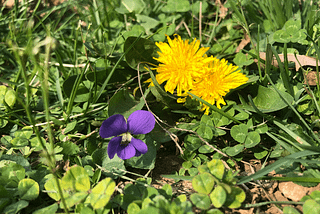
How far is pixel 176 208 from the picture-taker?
1.32 metres

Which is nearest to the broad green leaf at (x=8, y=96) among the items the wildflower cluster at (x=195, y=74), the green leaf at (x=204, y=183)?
the wildflower cluster at (x=195, y=74)

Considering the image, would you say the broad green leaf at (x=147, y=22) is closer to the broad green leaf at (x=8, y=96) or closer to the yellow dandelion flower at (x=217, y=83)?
the yellow dandelion flower at (x=217, y=83)

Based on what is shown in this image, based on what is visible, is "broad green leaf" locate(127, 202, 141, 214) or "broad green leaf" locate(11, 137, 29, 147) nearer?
"broad green leaf" locate(127, 202, 141, 214)

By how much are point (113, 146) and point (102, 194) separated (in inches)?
12.4

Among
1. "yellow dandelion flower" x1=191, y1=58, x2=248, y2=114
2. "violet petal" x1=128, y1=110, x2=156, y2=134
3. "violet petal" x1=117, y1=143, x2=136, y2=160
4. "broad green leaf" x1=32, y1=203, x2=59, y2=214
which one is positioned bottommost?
"broad green leaf" x1=32, y1=203, x2=59, y2=214

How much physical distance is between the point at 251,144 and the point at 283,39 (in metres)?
1.05

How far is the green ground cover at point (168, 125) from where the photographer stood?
4.82 feet

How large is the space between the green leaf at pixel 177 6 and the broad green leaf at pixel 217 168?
6.03 ft

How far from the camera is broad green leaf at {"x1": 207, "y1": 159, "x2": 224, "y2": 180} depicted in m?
1.52

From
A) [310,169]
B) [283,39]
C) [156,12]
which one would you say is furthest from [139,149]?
[156,12]

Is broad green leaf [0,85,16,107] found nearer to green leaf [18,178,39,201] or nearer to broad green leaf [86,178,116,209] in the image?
green leaf [18,178,39,201]

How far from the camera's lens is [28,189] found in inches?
61.1

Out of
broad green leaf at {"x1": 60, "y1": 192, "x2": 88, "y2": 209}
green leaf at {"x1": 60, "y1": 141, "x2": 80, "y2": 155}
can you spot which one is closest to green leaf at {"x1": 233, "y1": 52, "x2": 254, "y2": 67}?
green leaf at {"x1": 60, "y1": 141, "x2": 80, "y2": 155}

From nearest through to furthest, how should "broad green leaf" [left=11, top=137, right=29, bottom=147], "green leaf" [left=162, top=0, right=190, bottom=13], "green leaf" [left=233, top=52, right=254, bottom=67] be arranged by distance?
"broad green leaf" [left=11, top=137, right=29, bottom=147] → "green leaf" [left=233, top=52, right=254, bottom=67] → "green leaf" [left=162, top=0, right=190, bottom=13]
